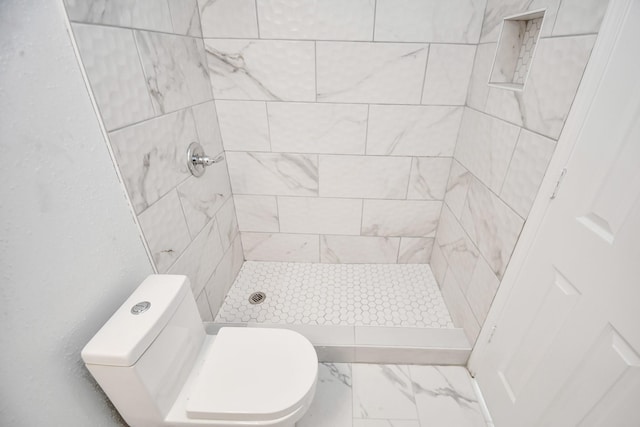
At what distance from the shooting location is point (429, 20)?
1399 millimetres

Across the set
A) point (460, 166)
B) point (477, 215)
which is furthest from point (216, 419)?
point (460, 166)

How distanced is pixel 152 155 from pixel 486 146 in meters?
1.42

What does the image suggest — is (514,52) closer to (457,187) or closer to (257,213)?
(457,187)

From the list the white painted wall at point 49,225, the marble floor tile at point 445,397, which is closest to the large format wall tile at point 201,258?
the white painted wall at point 49,225

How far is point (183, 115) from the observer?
1.30 m

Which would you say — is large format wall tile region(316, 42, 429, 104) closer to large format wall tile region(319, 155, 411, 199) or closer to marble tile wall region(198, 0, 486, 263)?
marble tile wall region(198, 0, 486, 263)

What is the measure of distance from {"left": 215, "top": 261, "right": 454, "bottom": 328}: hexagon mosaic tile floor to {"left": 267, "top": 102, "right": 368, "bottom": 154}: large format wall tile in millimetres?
858

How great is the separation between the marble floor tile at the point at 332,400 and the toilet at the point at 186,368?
17.0 inches

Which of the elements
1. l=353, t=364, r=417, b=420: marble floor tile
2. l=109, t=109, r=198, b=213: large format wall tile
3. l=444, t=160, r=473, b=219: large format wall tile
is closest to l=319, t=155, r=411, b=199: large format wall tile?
l=444, t=160, r=473, b=219: large format wall tile

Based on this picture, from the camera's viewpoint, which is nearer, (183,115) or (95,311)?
(95,311)

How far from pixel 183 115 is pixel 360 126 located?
0.92 meters

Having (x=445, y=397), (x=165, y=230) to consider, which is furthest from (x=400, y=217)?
(x=165, y=230)

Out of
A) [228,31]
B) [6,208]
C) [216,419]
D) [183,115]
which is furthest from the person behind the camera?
[228,31]

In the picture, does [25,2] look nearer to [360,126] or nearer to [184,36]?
[184,36]
